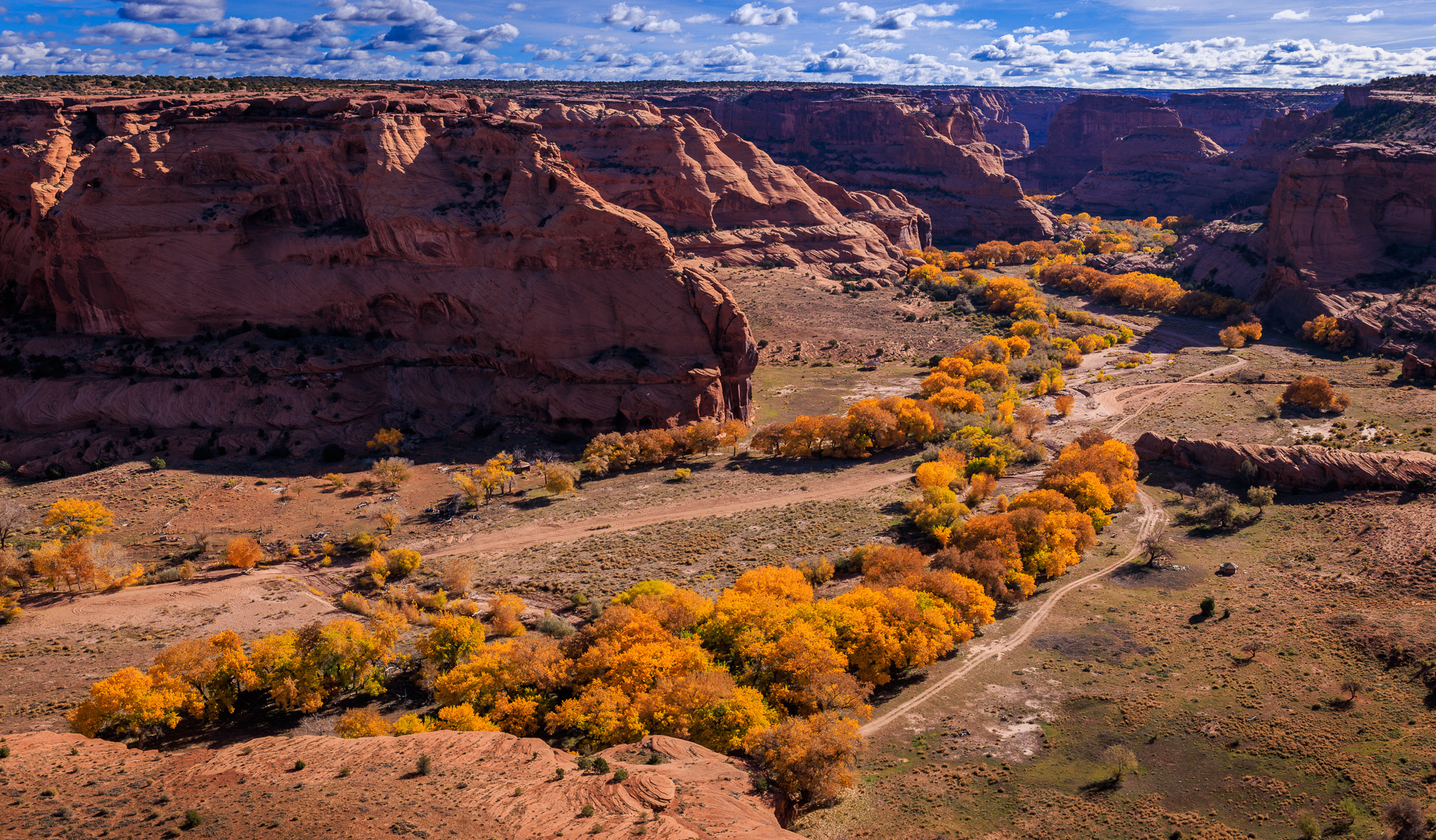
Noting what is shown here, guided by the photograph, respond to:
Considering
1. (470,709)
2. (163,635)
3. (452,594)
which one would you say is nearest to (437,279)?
(452,594)

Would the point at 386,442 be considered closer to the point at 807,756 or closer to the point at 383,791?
the point at 383,791

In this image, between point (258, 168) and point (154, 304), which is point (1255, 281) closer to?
point (258, 168)

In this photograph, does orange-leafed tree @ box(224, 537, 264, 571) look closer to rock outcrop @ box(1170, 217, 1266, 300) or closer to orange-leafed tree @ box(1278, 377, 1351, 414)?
orange-leafed tree @ box(1278, 377, 1351, 414)

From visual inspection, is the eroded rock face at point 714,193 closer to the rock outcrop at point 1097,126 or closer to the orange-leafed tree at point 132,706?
the orange-leafed tree at point 132,706

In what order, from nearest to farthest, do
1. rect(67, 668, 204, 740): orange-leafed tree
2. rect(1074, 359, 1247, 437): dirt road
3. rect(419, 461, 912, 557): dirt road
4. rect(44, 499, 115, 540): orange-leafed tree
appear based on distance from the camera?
rect(67, 668, 204, 740): orange-leafed tree < rect(44, 499, 115, 540): orange-leafed tree < rect(419, 461, 912, 557): dirt road < rect(1074, 359, 1247, 437): dirt road

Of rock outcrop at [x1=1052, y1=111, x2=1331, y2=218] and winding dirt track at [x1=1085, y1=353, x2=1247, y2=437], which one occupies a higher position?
rock outcrop at [x1=1052, y1=111, x2=1331, y2=218]

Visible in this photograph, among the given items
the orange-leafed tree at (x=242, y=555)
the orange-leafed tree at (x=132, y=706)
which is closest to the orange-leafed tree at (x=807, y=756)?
the orange-leafed tree at (x=132, y=706)

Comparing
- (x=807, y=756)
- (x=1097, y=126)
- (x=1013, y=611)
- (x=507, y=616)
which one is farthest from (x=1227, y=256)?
(x=1097, y=126)

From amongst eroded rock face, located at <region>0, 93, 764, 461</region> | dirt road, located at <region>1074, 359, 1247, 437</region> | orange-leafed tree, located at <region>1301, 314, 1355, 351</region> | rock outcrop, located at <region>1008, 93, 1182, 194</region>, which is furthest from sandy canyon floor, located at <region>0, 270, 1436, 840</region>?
rock outcrop, located at <region>1008, 93, 1182, 194</region>
